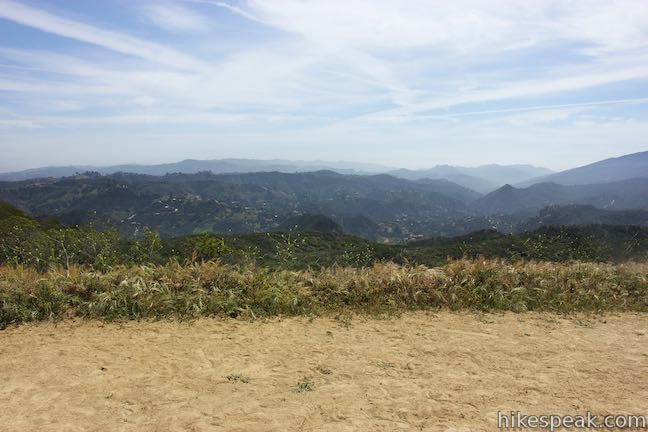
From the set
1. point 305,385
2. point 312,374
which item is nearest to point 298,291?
point 312,374

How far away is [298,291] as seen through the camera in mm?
8117

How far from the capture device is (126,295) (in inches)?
290

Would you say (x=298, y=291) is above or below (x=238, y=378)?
above

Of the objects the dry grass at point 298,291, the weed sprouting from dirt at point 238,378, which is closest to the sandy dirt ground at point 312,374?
the weed sprouting from dirt at point 238,378

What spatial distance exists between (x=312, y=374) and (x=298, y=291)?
117 inches

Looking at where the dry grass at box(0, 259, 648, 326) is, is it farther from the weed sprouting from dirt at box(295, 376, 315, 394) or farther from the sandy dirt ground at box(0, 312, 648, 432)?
the weed sprouting from dirt at box(295, 376, 315, 394)

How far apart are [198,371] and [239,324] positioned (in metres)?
1.66

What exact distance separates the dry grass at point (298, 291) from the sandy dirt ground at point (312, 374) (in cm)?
52

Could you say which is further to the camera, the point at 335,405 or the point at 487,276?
the point at 487,276

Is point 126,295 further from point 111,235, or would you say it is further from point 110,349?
point 111,235

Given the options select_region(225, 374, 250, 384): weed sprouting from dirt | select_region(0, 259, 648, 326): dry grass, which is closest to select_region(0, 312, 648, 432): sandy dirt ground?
select_region(225, 374, 250, 384): weed sprouting from dirt

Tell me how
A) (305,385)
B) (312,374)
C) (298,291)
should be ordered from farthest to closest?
(298,291), (312,374), (305,385)

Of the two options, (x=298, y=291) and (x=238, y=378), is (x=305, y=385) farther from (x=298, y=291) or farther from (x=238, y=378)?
A: (x=298, y=291)

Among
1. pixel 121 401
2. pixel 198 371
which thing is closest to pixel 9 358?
pixel 121 401
